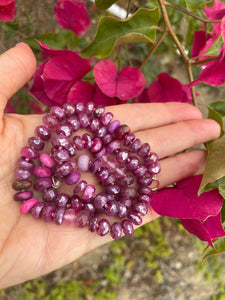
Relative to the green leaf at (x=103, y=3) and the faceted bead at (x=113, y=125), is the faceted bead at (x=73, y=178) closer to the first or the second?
the faceted bead at (x=113, y=125)

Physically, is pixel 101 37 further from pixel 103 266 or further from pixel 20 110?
pixel 103 266

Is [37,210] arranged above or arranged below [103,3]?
below

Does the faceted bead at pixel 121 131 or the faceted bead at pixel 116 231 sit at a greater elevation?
the faceted bead at pixel 121 131

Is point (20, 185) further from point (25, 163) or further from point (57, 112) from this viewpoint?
point (57, 112)

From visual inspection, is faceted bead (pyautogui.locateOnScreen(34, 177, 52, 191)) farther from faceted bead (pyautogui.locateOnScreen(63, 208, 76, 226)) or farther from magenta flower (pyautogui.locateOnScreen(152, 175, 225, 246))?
magenta flower (pyautogui.locateOnScreen(152, 175, 225, 246))

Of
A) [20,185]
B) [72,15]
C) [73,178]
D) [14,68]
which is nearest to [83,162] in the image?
[73,178]

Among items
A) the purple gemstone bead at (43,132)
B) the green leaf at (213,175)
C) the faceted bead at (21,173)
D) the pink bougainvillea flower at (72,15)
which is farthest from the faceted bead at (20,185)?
the pink bougainvillea flower at (72,15)

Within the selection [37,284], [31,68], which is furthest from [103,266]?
[31,68]
